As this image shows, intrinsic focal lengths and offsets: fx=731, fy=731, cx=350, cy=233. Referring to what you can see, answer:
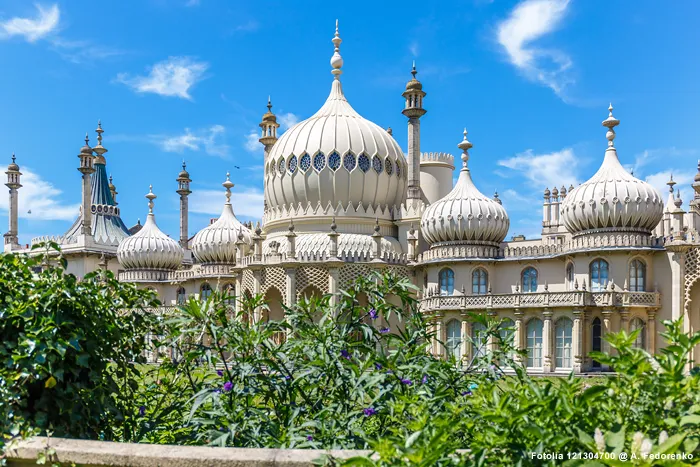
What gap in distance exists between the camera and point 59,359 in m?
5.70

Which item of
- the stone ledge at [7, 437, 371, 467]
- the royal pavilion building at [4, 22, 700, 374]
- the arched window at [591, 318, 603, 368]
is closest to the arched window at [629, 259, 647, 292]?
the royal pavilion building at [4, 22, 700, 374]

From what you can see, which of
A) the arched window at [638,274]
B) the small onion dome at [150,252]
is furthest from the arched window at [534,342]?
the small onion dome at [150,252]

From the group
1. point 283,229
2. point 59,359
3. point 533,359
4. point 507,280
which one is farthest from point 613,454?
Result: point 283,229

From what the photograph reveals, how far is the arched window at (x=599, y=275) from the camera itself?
86.0ft

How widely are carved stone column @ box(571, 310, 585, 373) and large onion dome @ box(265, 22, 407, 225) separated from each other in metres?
10.9

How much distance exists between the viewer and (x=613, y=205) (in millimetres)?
26375

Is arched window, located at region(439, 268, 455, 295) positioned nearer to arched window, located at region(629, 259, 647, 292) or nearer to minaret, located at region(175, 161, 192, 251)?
arched window, located at region(629, 259, 647, 292)

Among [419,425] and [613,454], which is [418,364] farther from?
[613,454]

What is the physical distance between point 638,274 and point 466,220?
22.4 ft

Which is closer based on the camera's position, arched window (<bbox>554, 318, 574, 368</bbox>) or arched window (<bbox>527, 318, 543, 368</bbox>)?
arched window (<bbox>554, 318, 574, 368</bbox>)

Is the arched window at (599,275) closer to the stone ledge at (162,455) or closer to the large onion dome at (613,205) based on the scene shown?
the large onion dome at (613,205)

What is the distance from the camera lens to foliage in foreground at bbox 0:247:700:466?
13.2ft

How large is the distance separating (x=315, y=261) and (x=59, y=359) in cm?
2402

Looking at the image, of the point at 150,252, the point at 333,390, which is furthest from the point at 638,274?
the point at 150,252
